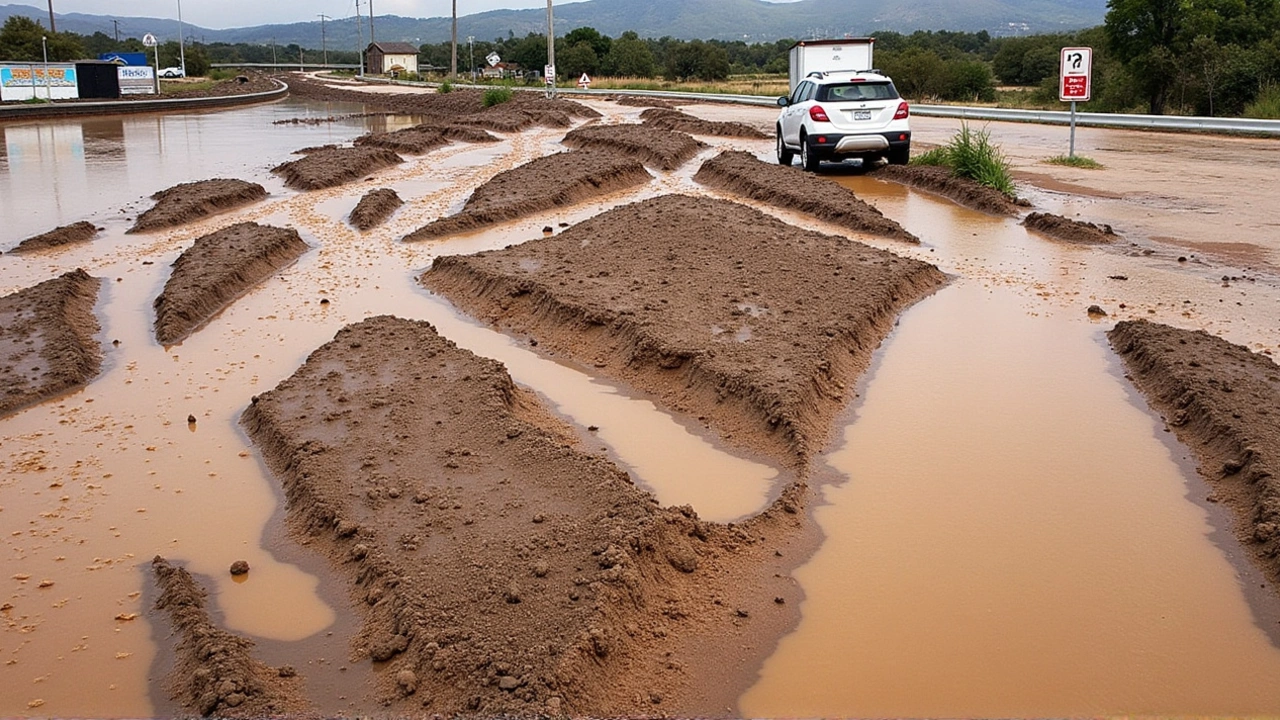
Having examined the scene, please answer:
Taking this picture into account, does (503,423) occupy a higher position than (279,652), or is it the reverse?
(503,423)

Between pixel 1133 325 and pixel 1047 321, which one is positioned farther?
pixel 1047 321

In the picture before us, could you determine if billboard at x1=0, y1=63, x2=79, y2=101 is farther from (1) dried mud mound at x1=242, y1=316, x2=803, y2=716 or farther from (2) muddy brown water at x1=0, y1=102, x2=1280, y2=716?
(1) dried mud mound at x1=242, y1=316, x2=803, y2=716

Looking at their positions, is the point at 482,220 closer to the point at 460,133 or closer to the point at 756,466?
the point at 756,466

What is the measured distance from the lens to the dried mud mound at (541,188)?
1616cm

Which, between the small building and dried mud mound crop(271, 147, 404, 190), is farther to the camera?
the small building

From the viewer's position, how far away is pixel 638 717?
436 centimetres

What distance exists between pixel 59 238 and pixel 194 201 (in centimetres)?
297

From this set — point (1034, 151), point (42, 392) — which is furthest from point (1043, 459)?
point (1034, 151)

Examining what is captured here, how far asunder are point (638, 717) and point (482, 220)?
12.6 meters

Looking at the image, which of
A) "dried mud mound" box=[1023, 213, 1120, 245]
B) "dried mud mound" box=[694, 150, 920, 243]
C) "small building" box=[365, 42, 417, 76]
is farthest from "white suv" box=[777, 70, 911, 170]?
"small building" box=[365, 42, 417, 76]

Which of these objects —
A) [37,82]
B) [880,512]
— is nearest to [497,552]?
[880,512]

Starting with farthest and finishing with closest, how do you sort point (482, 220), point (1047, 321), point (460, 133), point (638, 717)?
point (460, 133)
point (482, 220)
point (1047, 321)
point (638, 717)

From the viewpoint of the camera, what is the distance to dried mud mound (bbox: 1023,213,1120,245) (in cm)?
1399

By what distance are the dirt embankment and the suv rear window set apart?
1227cm
